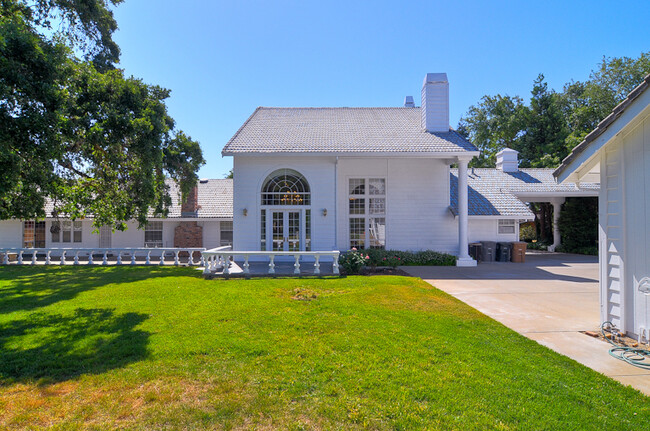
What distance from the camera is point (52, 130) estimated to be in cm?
579

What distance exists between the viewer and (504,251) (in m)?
17.0

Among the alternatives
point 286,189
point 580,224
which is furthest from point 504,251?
point 286,189

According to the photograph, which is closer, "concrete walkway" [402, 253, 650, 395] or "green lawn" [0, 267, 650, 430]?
"green lawn" [0, 267, 650, 430]

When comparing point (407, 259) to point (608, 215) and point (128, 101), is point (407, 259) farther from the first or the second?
point (128, 101)

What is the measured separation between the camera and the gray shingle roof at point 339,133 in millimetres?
14648

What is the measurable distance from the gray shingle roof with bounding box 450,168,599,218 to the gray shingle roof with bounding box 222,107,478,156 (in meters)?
3.37

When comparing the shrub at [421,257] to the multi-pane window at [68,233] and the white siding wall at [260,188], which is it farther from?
the multi-pane window at [68,233]

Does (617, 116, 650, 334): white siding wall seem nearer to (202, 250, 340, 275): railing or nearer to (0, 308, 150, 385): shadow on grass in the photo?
(0, 308, 150, 385): shadow on grass

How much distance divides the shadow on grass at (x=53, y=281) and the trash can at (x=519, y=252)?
556 inches

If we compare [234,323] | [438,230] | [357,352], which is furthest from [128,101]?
[438,230]

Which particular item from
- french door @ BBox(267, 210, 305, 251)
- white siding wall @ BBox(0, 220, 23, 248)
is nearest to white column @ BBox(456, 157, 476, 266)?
french door @ BBox(267, 210, 305, 251)

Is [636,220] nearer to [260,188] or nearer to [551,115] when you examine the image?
[260,188]

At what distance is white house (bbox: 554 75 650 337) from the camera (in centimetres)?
479

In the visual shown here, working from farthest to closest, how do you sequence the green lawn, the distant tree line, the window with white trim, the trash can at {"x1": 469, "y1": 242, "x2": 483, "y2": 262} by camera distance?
1. the distant tree line
2. the window with white trim
3. the trash can at {"x1": 469, "y1": 242, "x2": 483, "y2": 262}
4. the green lawn
